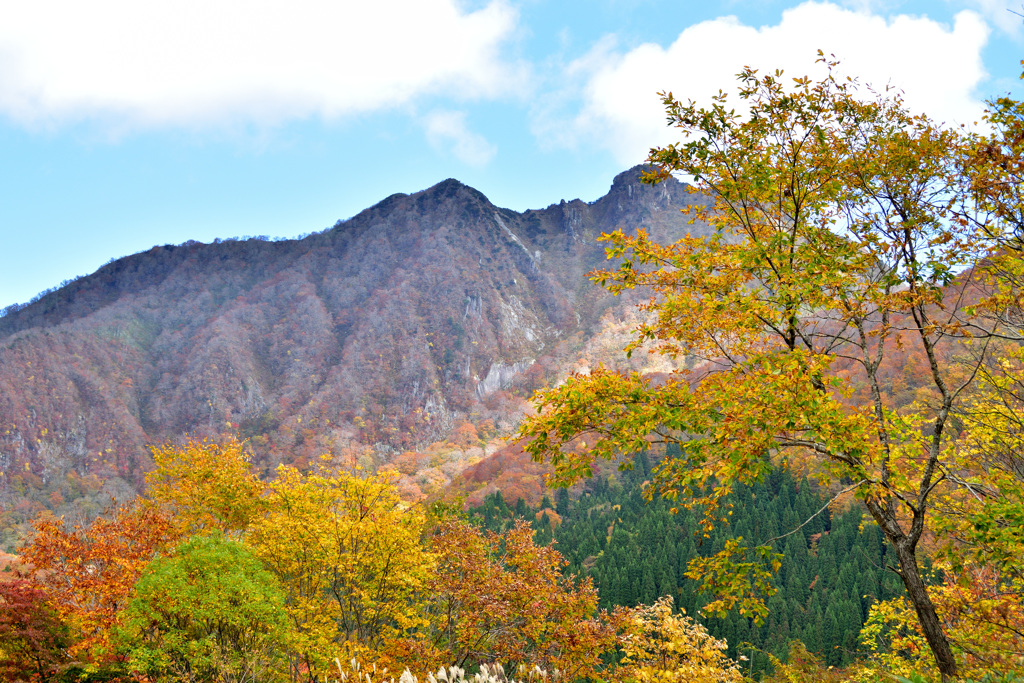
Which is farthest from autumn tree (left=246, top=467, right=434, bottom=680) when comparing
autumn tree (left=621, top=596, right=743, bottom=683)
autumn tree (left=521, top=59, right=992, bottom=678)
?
autumn tree (left=521, top=59, right=992, bottom=678)

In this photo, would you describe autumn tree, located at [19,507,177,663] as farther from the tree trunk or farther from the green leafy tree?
the tree trunk

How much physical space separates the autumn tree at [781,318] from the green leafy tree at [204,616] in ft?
38.2

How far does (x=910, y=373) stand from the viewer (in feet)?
201

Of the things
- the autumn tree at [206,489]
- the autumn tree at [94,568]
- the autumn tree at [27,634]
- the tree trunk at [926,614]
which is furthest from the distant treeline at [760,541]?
the tree trunk at [926,614]

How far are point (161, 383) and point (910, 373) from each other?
20297 centimetres

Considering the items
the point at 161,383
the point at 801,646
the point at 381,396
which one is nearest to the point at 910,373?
the point at 801,646

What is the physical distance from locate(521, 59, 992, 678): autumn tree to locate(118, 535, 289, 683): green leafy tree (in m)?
11.6

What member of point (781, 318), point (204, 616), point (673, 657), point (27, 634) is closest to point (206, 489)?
point (27, 634)

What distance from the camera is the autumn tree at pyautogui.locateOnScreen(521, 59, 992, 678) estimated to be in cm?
600

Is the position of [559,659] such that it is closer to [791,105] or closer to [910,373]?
[791,105]

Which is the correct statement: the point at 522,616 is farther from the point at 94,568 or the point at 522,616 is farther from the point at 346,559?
the point at 94,568

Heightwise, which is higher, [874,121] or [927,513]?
[874,121]

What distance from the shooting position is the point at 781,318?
22.4ft

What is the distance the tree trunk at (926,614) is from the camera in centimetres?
654
